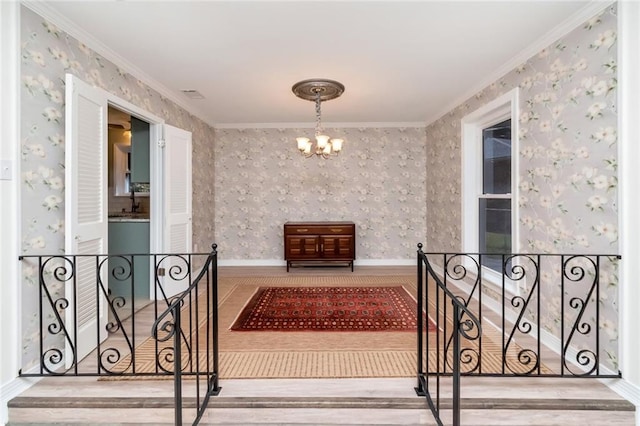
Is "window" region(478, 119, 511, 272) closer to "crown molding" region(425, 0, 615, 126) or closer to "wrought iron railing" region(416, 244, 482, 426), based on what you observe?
"crown molding" region(425, 0, 615, 126)

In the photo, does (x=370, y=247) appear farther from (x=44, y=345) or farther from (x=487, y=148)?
(x=44, y=345)

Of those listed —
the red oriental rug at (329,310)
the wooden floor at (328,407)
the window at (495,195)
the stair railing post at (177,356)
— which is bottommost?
the wooden floor at (328,407)

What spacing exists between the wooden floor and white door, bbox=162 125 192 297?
5.56 feet

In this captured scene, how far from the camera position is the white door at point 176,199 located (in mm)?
3695

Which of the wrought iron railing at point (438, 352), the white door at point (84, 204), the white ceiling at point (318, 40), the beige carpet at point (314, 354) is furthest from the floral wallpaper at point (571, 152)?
the white door at point (84, 204)

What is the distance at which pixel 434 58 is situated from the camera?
2.98 meters

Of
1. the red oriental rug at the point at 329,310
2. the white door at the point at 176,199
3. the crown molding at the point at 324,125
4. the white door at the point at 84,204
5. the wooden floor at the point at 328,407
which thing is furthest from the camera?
the crown molding at the point at 324,125

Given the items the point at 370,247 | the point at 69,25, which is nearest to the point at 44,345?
the point at 69,25

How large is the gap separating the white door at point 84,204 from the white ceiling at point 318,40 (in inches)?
20.2

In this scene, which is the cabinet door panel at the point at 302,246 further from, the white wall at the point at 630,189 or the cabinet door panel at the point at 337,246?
the white wall at the point at 630,189

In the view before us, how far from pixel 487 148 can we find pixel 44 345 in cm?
435

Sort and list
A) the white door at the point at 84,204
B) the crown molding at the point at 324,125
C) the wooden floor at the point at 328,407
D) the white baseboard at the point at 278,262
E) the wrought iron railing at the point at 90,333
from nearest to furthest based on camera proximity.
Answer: the wooden floor at the point at 328,407 → the wrought iron railing at the point at 90,333 → the white door at the point at 84,204 → the crown molding at the point at 324,125 → the white baseboard at the point at 278,262

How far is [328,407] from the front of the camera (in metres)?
1.95

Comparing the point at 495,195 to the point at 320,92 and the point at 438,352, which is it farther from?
the point at 438,352
